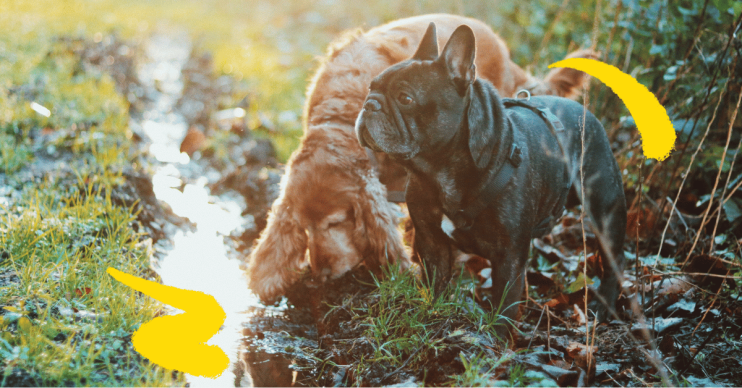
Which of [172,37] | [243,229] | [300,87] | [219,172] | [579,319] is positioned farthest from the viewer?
[172,37]

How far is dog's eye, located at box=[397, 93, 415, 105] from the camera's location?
2094 mm

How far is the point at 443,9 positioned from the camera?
7.93 meters

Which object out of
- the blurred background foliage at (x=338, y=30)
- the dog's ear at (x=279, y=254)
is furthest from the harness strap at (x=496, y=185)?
the dog's ear at (x=279, y=254)

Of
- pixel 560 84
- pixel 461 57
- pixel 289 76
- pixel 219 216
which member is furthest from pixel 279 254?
pixel 289 76

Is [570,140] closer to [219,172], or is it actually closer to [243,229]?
[243,229]

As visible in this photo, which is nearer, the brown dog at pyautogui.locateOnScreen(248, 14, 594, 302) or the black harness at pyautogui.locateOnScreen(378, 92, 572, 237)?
the black harness at pyautogui.locateOnScreen(378, 92, 572, 237)

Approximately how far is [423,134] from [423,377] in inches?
37.2

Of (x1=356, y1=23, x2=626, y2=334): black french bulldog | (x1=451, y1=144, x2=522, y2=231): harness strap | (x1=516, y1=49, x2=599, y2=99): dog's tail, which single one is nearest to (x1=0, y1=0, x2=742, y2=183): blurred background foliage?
(x1=516, y1=49, x2=599, y2=99): dog's tail

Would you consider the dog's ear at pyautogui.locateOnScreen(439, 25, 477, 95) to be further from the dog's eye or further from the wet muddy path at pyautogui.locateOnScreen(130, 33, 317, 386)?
the wet muddy path at pyautogui.locateOnScreen(130, 33, 317, 386)

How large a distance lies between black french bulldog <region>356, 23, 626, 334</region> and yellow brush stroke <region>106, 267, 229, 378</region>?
1061mm

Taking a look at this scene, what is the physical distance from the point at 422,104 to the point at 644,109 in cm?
147

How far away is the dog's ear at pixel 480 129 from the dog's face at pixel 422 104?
0.14ft

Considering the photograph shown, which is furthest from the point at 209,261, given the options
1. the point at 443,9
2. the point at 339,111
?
the point at 443,9

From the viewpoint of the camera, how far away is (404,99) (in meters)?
2.11
